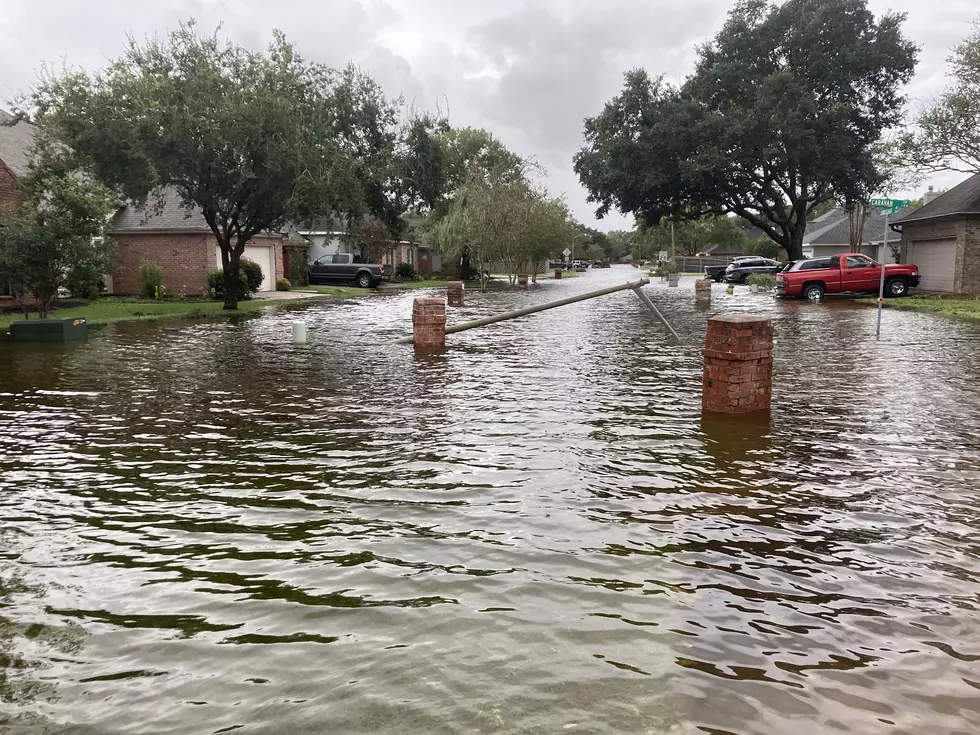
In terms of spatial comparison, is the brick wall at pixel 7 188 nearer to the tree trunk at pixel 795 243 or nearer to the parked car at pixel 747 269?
the tree trunk at pixel 795 243

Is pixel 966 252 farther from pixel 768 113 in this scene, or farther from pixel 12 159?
pixel 12 159

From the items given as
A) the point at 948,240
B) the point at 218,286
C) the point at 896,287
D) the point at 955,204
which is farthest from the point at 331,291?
the point at 955,204

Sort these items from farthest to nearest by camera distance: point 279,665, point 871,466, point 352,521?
point 871,466 → point 352,521 → point 279,665

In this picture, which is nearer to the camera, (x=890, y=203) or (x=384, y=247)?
(x=890, y=203)

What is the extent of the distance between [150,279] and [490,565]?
29.5 metres

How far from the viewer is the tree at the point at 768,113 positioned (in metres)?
35.7

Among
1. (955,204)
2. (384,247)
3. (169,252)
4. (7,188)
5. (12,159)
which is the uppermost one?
(12,159)

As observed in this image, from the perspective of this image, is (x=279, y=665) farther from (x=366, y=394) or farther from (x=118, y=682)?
(x=366, y=394)

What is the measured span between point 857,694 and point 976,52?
111 feet

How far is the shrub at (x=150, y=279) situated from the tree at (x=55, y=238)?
1017cm

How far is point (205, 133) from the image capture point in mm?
23016

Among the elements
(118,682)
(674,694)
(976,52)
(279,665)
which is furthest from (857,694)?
(976,52)

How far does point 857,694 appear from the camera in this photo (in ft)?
10.1

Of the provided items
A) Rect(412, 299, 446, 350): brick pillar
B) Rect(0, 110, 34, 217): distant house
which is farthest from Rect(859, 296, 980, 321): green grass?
Rect(0, 110, 34, 217): distant house
